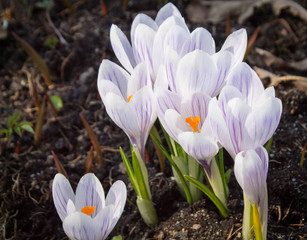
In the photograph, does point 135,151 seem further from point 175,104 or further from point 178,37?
point 178,37

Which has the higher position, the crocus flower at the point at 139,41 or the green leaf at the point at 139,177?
the crocus flower at the point at 139,41

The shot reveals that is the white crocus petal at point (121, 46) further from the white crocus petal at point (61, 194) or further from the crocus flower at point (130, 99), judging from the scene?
the white crocus petal at point (61, 194)

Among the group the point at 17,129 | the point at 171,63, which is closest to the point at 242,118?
the point at 171,63

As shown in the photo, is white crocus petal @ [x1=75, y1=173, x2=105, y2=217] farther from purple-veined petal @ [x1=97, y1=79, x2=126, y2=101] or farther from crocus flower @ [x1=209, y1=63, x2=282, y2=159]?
crocus flower @ [x1=209, y1=63, x2=282, y2=159]

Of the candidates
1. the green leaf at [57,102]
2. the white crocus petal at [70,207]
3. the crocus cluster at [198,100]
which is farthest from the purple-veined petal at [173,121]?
the green leaf at [57,102]

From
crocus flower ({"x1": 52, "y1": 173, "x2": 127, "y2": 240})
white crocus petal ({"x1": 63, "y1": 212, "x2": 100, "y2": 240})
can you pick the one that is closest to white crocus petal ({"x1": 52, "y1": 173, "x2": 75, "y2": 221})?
crocus flower ({"x1": 52, "y1": 173, "x2": 127, "y2": 240})

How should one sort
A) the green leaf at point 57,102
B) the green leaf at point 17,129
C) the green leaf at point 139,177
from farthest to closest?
the green leaf at point 57,102 < the green leaf at point 17,129 < the green leaf at point 139,177

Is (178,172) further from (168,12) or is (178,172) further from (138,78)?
(168,12)
